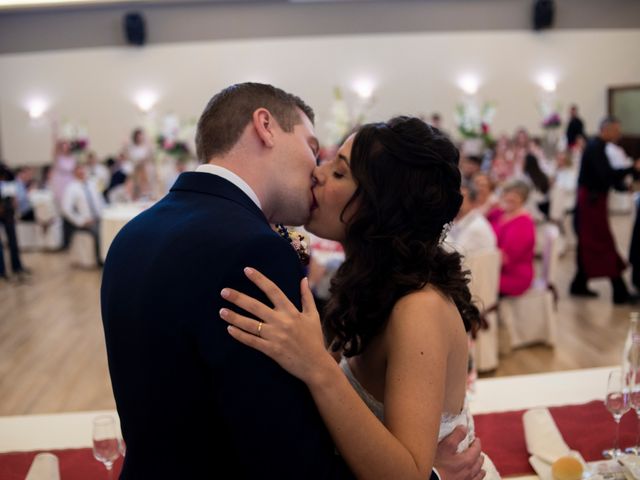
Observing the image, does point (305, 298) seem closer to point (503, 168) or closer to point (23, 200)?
point (503, 168)

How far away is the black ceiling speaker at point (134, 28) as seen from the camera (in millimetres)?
12367

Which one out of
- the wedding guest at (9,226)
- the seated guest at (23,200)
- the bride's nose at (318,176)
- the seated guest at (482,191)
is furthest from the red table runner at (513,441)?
the seated guest at (23,200)

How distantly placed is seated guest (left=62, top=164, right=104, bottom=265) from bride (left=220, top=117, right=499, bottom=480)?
24.3 ft

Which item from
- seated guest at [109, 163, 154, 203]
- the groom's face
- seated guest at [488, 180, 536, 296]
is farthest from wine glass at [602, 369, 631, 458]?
seated guest at [109, 163, 154, 203]

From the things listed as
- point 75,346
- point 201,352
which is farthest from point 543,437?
point 75,346

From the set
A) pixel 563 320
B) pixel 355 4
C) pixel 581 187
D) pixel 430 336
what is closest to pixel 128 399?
pixel 430 336

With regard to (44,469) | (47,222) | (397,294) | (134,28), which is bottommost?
(47,222)

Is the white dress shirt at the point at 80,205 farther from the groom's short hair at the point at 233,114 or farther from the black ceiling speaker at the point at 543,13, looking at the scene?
the black ceiling speaker at the point at 543,13

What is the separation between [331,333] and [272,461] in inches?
25.3

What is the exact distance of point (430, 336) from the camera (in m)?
1.24

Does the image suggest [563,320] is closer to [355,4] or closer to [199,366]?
[199,366]

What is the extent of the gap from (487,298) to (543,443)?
8.71ft

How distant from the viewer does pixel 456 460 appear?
1.39 m

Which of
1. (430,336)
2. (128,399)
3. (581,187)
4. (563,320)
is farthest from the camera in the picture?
(581,187)
